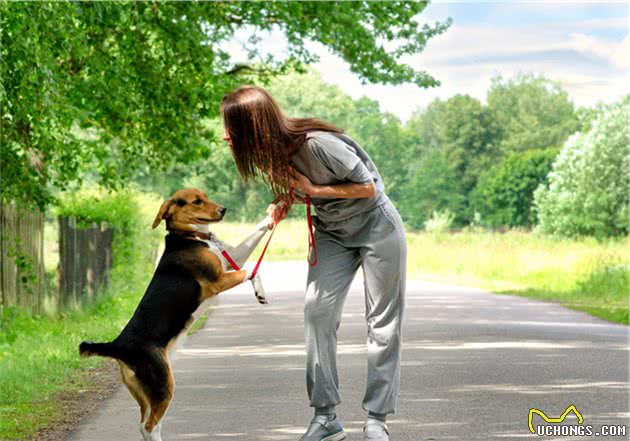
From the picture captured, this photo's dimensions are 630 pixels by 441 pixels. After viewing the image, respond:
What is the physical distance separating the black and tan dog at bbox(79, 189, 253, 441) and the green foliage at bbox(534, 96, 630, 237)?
57.6 m

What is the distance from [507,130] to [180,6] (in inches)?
3541

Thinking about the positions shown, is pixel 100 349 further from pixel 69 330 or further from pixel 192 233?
pixel 69 330

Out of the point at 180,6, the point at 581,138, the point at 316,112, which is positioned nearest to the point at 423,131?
the point at 316,112

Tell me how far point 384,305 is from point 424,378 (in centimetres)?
340

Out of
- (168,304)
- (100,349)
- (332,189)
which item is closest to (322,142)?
(332,189)

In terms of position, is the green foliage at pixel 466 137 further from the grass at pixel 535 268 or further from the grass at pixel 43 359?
the grass at pixel 43 359

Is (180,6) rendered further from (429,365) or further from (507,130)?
(507,130)

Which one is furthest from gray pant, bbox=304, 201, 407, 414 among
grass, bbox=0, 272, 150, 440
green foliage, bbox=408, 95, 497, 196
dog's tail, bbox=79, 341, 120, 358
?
green foliage, bbox=408, 95, 497, 196

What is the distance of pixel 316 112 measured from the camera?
283 feet

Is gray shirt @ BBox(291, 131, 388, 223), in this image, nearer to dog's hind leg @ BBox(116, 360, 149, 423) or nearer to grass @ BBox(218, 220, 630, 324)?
dog's hind leg @ BBox(116, 360, 149, 423)

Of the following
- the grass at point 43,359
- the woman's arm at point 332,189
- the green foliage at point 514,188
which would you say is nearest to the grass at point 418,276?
the grass at point 43,359

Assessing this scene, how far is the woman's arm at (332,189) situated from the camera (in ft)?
22.6

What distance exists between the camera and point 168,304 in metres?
6.68

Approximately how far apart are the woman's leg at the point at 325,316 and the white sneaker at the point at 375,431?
0.25m
